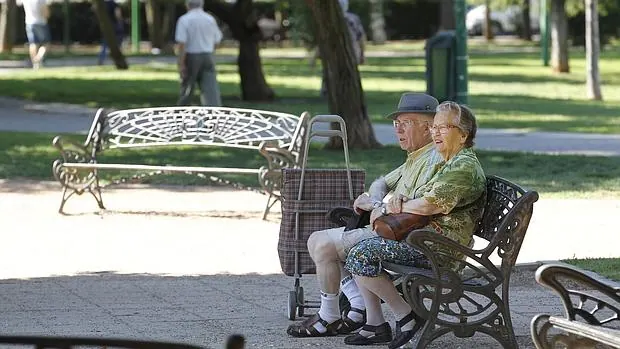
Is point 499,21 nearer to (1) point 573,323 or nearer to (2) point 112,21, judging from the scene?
(2) point 112,21

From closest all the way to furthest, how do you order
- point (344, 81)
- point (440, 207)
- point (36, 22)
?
point (440, 207), point (344, 81), point (36, 22)

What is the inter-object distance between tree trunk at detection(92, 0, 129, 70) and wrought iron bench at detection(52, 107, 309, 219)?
17.9 meters

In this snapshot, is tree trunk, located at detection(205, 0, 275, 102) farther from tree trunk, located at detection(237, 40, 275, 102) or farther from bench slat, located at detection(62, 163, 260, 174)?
bench slat, located at detection(62, 163, 260, 174)

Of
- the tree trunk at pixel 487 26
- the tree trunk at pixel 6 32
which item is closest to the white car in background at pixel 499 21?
the tree trunk at pixel 487 26

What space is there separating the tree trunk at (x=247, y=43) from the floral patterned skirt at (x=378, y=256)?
18.5 meters

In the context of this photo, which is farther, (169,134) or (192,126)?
(169,134)

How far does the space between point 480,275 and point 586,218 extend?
567cm

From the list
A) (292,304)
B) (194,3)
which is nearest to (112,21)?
(194,3)

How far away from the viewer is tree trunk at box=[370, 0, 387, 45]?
5931 cm

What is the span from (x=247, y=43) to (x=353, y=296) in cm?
1855

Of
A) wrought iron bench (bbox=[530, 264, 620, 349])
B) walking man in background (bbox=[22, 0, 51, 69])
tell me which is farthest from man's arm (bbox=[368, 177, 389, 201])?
walking man in background (bbox=[22, 0, 51, 69])

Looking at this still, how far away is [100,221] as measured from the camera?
39.6 feet

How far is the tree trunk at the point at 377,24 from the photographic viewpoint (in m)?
59.3

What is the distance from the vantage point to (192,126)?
1309 centimetres
